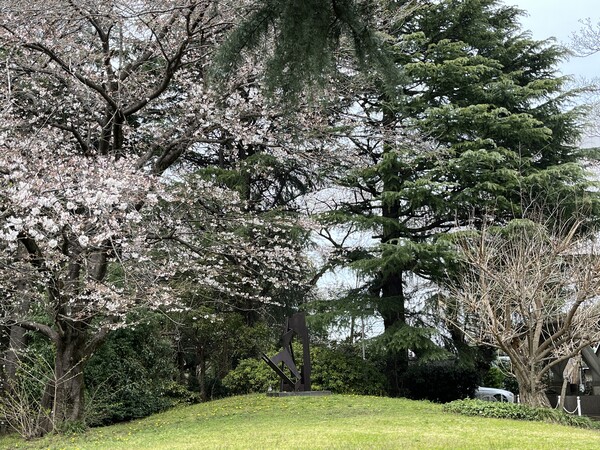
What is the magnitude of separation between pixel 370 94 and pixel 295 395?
722 centimetres

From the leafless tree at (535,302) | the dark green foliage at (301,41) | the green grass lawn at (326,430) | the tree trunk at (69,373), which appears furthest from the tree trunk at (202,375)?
the dark green foliage at (301,41)

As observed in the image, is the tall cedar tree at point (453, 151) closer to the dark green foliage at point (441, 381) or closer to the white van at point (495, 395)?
the dark green foliage at point (441, 381)

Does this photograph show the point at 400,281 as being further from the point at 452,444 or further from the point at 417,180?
the point at 452,444

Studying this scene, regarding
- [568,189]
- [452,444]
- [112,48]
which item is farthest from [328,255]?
[452,444]

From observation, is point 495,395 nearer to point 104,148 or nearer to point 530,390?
point 530,390

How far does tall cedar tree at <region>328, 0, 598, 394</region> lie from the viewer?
532 inches

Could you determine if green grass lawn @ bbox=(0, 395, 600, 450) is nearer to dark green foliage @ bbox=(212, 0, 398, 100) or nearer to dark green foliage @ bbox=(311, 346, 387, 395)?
dark green foliage @ bbox=(311, 346, 387, 395)

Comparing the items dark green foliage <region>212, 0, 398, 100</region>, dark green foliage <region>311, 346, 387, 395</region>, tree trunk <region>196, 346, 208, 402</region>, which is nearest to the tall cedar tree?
dark green foliage <region>311, 346, 387, 395</region>

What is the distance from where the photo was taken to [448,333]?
15125 millimetres

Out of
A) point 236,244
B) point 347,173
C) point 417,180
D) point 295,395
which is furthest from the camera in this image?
point 347,173

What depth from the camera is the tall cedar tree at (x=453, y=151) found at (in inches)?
532

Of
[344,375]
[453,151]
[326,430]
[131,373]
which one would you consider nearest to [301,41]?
[326,430]

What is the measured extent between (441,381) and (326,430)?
8.62 m

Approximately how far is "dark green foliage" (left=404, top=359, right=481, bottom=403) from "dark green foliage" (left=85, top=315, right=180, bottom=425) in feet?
18.8
